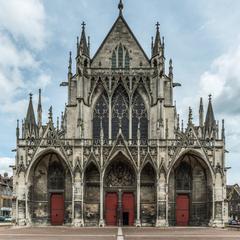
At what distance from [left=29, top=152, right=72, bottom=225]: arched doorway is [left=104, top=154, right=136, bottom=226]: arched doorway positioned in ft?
12.2

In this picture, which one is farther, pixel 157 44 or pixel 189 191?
pixel 157 44

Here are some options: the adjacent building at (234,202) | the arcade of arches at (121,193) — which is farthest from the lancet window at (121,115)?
the adjacent building at (234,202)

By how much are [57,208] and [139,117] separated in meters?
11.8

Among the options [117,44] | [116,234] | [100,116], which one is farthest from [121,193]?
[116,234]

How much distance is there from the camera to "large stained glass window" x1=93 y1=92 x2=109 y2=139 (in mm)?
48719

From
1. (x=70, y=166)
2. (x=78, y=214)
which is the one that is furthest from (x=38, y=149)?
(x=78, y=214)

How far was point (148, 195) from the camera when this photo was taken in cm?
4647

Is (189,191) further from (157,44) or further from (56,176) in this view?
(157,44)

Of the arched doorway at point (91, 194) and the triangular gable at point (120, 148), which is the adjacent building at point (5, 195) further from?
the triangular gable at point (120, 148)

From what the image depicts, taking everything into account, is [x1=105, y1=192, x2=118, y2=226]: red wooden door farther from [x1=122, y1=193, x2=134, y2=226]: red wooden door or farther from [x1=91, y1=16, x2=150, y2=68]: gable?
[x1=91, y1=16, x2=150, y2=68]: gable

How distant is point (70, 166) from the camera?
148 feet

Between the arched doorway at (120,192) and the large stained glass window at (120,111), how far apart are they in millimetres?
3114

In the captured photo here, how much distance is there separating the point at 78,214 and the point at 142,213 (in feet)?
20.0

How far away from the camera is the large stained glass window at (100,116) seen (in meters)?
48.7
